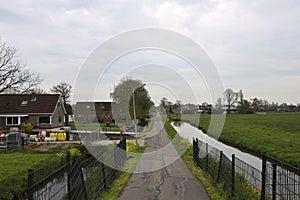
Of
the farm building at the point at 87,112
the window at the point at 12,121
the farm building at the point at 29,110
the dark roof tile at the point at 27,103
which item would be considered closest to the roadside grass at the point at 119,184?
the farm building at the point at 87,112

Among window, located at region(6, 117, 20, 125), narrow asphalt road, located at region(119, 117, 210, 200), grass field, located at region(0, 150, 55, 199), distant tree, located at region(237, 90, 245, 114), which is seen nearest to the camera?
narrow asphalt road, located at region(119, 117, 210, 200)

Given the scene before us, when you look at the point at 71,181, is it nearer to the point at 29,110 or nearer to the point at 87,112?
the point at 87,112

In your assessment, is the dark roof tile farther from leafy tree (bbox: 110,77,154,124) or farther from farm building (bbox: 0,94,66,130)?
leafy tree (bbox: 110,77,154,124)

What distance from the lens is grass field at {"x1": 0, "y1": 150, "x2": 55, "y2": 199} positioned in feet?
34.3

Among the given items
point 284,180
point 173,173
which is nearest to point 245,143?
point 173,173

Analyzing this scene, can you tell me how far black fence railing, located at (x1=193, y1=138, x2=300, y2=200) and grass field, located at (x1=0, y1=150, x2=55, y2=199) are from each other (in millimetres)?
5935

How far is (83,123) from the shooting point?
25.6 meters

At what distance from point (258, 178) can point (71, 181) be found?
12.2ft

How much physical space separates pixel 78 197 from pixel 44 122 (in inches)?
1386

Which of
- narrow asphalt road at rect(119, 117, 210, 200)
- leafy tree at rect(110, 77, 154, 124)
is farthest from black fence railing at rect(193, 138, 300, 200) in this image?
leafy tree at rect(110, 77, 154, 124)

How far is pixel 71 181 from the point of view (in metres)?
5.64

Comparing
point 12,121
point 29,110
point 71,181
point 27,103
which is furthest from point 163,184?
point 27,103

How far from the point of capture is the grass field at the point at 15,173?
34.3 ft

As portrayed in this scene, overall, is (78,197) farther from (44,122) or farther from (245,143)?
(44,122)
